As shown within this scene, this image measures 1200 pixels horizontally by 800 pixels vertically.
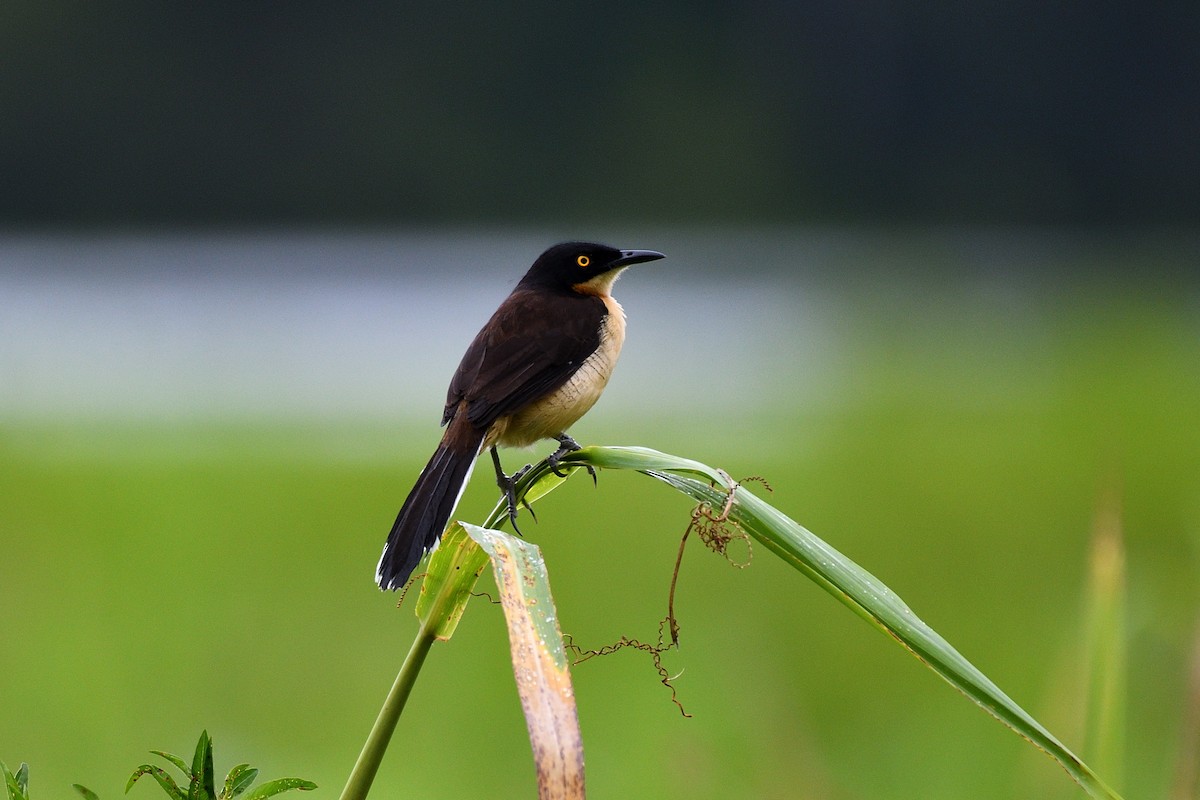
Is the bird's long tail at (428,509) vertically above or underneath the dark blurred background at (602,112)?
underneath

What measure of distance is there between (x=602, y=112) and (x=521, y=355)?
28100 mm

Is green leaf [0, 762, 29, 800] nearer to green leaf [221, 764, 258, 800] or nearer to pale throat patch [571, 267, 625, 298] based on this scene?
green leaf [221, 764, 258, 800]

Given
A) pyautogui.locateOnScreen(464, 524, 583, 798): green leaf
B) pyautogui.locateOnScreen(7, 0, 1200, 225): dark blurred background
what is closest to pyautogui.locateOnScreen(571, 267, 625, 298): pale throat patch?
pyautogui.locateOnScreen(464, 524, 583, 798): green leaf

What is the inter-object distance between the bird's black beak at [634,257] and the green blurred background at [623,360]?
4.69ft

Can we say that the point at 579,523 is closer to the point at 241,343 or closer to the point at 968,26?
the point at 241,343

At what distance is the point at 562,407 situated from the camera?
3605 millimetres

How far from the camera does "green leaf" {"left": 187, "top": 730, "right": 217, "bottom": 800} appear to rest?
5.24ft

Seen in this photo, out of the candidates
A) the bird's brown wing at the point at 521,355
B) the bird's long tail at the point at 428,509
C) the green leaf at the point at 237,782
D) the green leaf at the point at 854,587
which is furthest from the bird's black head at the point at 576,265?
the green leaf at the point at 237,782

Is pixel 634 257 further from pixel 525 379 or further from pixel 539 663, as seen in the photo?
pixel 539 663

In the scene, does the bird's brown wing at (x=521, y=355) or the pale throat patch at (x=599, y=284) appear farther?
the pale throat patch at (x=599, y=284)

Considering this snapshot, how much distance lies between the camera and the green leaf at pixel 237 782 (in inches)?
63.1

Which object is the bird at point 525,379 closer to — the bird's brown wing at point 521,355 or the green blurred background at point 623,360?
the bird's brown wing at point 521,355

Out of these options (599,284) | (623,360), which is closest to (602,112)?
(623,360)

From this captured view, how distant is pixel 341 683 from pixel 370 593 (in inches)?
41.0
